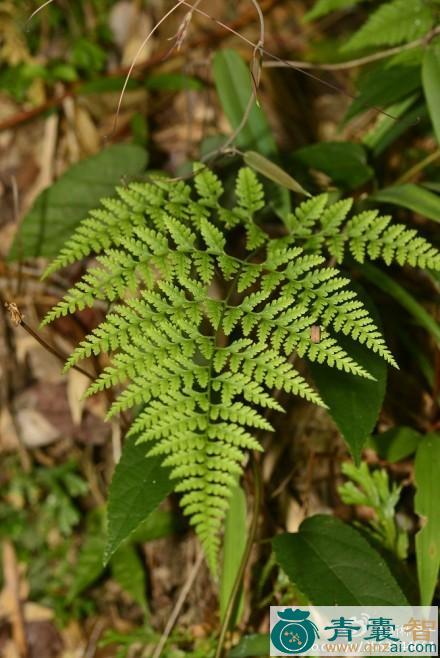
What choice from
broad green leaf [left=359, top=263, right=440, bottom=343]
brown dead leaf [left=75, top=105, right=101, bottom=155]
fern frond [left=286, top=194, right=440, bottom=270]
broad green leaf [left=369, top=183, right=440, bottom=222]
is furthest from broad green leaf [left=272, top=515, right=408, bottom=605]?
brown dead leaf [left=75, top=105, right=101, bottom=155]

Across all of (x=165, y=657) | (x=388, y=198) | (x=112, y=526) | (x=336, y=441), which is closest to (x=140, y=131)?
(x=388, y=198)

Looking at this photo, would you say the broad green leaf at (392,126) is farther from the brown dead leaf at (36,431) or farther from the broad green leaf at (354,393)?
the brown dead leaf at (36,431)

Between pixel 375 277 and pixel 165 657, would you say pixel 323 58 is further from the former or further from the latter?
pixel 165 657

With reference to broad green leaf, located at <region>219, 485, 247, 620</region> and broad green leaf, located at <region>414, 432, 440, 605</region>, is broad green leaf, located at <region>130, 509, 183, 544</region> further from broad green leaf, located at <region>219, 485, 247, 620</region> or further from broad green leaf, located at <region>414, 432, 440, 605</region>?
broad green leaf, located at <region>414, 432, 440, 605</region>

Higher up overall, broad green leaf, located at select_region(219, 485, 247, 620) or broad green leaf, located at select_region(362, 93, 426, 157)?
broad green leaf, located at select_region(362, 93, 426, 157)

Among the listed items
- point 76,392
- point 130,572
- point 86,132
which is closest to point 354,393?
point 130,572

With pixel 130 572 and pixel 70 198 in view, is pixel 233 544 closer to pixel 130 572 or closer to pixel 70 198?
pixel 130 572

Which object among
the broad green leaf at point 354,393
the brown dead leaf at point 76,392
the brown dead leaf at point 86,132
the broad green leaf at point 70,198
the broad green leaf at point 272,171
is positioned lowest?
the broad green leaf at point 354,393

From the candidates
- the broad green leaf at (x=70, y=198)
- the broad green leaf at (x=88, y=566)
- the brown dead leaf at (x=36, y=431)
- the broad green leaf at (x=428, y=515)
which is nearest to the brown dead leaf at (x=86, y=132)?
the broad green leaf at (x=70, y=198)
